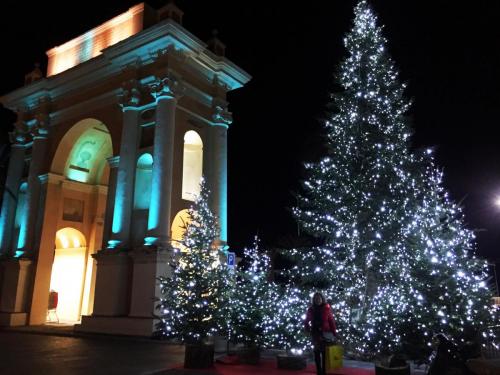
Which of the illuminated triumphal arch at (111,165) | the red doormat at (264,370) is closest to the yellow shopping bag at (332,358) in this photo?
the red doormat at (264,370)

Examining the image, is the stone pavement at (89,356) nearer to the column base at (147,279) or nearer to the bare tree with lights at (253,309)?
the column base at (147,279)

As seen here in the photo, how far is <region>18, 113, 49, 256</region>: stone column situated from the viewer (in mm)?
22609

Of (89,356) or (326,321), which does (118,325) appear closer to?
(89,356)

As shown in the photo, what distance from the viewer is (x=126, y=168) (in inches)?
770

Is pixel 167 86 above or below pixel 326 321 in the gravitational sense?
above

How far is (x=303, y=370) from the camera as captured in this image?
33.8 feet

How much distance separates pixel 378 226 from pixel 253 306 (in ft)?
13.1

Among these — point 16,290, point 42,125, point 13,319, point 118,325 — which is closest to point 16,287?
point 16,290

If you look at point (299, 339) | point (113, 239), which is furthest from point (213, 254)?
point (113, 239)

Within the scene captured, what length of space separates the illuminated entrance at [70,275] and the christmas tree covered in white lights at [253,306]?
47.4ft

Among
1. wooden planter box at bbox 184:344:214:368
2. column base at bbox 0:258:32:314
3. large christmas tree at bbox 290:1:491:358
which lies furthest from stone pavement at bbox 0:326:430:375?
column base at bbox 0:258:32:314

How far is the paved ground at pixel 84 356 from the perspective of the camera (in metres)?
10.1

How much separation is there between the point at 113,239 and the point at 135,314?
10.5 feet

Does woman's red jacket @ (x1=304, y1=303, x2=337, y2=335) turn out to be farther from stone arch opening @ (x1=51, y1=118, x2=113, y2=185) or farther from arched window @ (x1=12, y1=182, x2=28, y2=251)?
arched window @ (x1=12, y1=182, x2=28, y2=251)
